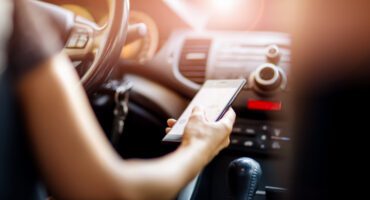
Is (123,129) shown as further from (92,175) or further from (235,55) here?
(92,175)

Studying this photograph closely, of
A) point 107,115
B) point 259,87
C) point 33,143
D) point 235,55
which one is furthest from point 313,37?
point 107,115

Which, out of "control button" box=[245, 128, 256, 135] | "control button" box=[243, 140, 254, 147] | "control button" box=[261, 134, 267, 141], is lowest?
"control button" box=[243, 140, 254, 147]

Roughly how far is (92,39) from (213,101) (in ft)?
0.99

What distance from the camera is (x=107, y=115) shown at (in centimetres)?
170

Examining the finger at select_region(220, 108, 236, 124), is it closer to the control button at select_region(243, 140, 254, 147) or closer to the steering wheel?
the steering wheel

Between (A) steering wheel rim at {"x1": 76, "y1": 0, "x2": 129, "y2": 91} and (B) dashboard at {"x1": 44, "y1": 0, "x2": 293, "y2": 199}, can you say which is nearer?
(A) steering wheel rim at {"x1": 76, "y1": 0, "x2": 129, "y2": 91}

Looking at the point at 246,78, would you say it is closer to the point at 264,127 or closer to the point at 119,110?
the point at 264,127

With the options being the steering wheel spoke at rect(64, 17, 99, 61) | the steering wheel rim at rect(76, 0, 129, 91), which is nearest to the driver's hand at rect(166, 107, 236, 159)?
the steering wheel rim at rect(76, 0, 129, 91)

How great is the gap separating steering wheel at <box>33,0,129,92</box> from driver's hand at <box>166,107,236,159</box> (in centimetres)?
24

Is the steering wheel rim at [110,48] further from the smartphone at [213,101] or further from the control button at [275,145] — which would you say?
the control button at [275,145]

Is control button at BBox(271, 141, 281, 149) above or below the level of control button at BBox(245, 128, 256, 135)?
below

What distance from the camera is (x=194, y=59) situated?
1.55 meters

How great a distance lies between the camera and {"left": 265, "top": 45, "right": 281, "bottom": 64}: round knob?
55.8 inches

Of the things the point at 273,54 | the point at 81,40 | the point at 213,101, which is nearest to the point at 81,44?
the point at 81,40
